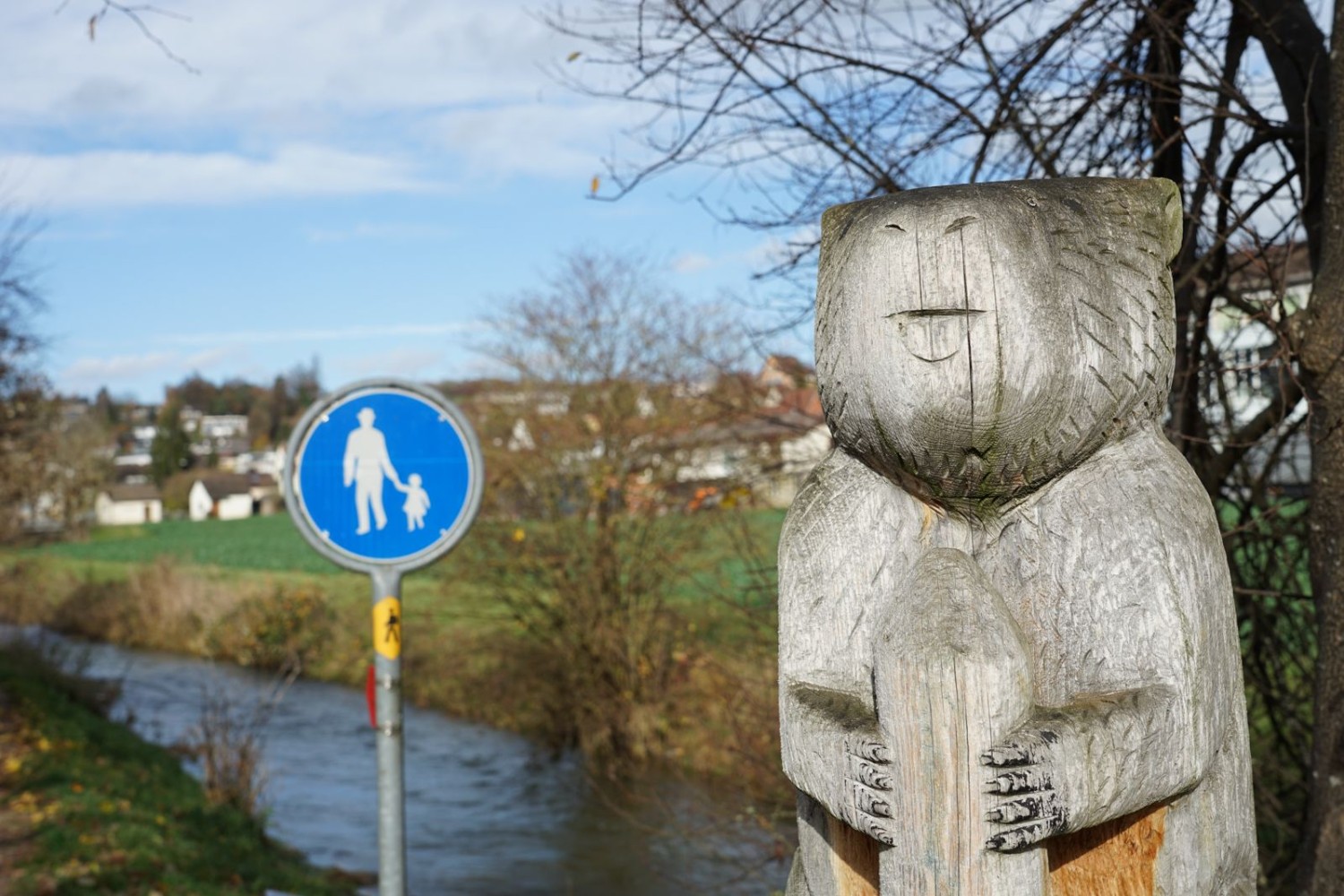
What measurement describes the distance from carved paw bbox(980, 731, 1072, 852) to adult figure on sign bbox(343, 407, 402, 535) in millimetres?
2723

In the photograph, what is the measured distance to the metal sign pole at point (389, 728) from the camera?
A: 13.4 feet

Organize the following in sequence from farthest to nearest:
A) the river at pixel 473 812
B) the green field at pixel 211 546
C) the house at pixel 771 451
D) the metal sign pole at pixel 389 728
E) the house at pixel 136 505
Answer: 1. the house at pixel 136 505
2. the green field at pixel 211 546
3. the river at pixel 473 812
4. the house at pixel 771 451
5. the metal sign pole at pixel 389 728

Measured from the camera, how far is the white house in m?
60.1

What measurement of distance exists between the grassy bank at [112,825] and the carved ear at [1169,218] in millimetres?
7128

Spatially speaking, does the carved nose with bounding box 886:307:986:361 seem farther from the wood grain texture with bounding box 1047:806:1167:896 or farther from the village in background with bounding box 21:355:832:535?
the village in background with bounding box 21:355:832:535

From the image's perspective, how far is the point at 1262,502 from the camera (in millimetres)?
5574

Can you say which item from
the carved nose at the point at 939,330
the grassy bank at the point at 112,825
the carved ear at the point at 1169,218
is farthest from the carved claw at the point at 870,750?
the grassy bank at the point at 112,825

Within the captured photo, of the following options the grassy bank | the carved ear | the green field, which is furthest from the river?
the green field

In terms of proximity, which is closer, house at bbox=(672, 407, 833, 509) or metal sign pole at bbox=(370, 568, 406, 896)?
metal sign pole at bbox=(370, 568, 406, 896)

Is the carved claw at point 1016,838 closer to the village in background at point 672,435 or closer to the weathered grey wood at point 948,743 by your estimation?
the weathered grey wood at point 948,743

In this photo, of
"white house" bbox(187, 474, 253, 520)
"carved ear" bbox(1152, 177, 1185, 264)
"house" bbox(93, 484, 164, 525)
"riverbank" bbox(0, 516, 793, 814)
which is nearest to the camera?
"carved ear" bbox(1152, 177, 1185, 264)

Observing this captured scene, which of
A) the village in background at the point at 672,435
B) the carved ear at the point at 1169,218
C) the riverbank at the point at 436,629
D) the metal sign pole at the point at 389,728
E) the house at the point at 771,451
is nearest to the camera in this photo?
Result: the carved ear at the point at 1169,218

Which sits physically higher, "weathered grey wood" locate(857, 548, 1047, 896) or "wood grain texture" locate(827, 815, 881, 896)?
"weathered grey wood" locate(857, 548, 1047, 896)

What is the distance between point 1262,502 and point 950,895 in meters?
4.22
